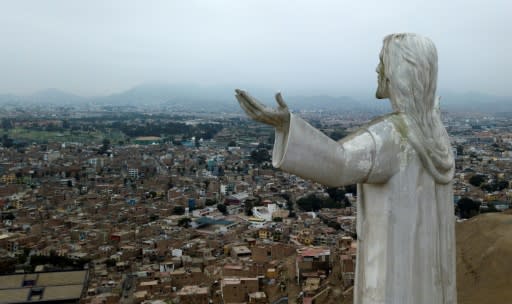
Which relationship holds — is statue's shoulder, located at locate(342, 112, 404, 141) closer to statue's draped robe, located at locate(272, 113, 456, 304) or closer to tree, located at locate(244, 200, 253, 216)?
statue's draped robe, located at locate(272, 113, 456, 304)

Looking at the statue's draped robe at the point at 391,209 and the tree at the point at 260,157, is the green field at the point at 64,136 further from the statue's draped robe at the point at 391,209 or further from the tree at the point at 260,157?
the statue's draped robe at the point at 391,209

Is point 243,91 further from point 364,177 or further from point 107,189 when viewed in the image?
point 107,189

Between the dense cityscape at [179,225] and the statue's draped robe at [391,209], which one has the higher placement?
the statue's draped robe at [391,209]

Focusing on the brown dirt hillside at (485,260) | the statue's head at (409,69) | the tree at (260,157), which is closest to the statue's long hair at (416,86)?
the statue's head at (409,69)

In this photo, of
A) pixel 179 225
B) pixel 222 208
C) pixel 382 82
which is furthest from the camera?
pixel 222 208

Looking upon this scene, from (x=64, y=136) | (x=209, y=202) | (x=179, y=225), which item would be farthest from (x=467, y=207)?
(x=64, y=136)

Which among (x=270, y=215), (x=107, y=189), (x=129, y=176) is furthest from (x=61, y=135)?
(x=270, y=215)

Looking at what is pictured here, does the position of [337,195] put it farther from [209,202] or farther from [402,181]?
[402,181]
